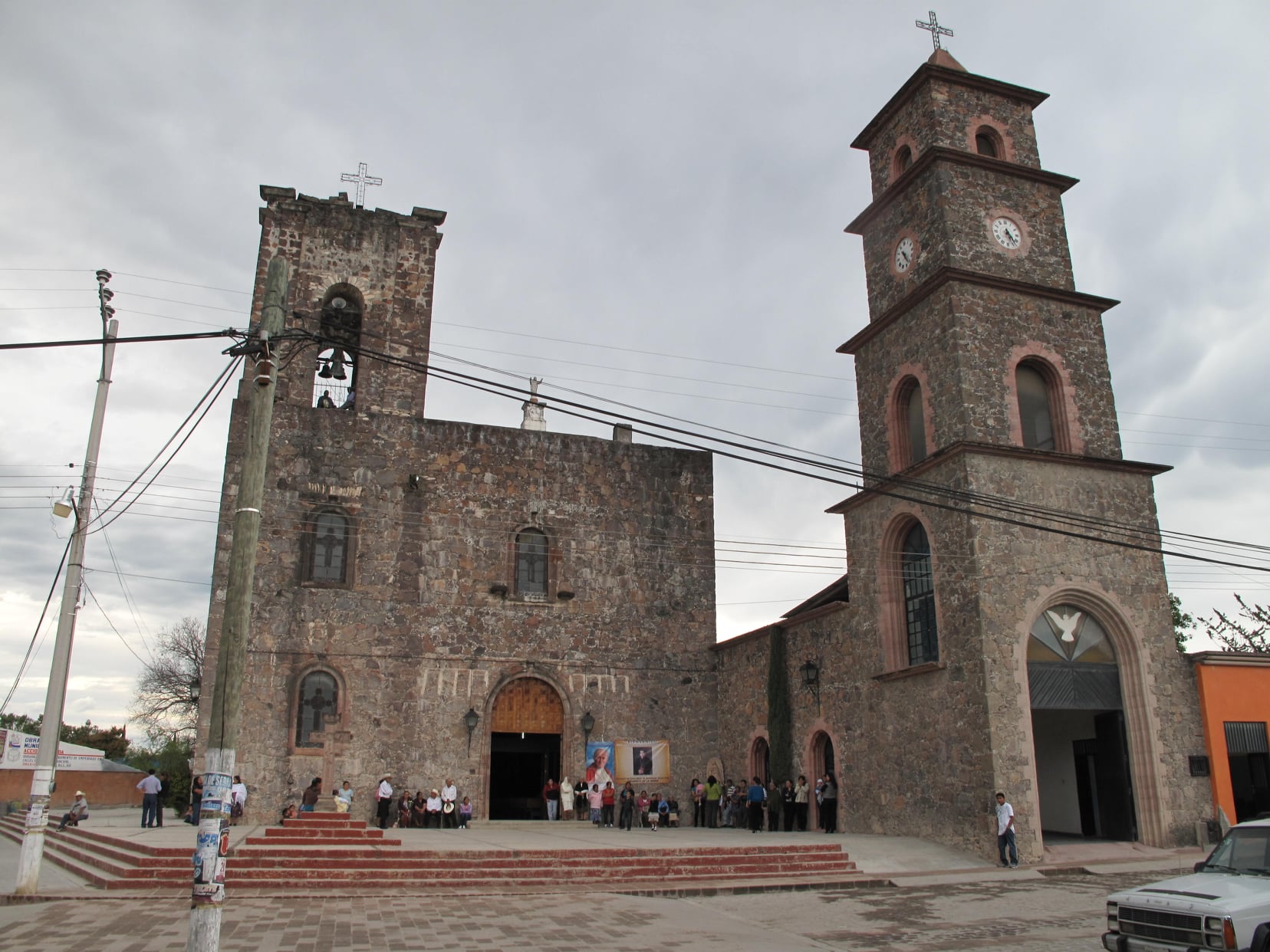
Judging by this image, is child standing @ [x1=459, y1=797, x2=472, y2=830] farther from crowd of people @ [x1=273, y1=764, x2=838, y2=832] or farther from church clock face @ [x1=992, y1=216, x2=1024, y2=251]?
church clock face @ [x1=992, y1=216, x2=1024, y2=251]

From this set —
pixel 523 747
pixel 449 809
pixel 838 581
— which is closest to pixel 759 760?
pixel 838 581

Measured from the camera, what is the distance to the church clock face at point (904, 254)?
20312mm

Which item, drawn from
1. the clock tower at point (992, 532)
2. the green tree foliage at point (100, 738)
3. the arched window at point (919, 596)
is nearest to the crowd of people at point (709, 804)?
the clock tower at point (992, 532)

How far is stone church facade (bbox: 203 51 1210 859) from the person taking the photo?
55.9 ft

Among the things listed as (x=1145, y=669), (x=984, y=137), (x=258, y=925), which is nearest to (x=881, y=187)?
(x=984, y=137)

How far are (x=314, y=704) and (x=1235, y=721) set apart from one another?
60.5ft

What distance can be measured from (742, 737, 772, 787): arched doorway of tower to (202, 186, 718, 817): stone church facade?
65.0 inches

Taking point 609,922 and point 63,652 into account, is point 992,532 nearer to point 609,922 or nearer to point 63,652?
point 609,922

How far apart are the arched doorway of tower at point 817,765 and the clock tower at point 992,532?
30.2 inches

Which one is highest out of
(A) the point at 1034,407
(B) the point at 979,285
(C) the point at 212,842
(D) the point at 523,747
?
(B) the point at 979,285

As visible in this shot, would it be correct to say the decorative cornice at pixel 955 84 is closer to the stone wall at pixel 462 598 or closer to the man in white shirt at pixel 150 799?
the stone wall at pixel 462 598

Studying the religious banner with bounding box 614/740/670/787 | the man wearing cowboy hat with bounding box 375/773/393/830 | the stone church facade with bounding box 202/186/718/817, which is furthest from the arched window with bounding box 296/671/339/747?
the religious banner with bounding box 614/740/670/787

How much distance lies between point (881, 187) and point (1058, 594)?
10360 mm

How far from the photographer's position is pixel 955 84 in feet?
67.9
